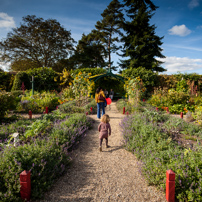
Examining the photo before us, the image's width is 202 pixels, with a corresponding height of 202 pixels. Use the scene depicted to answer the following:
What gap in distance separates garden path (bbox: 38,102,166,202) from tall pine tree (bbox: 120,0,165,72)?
17.1 metres

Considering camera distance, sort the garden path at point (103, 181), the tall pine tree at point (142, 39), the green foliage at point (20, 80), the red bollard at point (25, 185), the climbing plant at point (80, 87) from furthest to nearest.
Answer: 1. the tall pine tree at point (142, 39)
2. the green foliage at point (20, 80)
3. the climbing plant at point (80, 87)
4. the garden path at point (103, 181)
5. the red bollard at point (25, 185)

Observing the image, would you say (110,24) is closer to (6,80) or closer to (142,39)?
(142,39)

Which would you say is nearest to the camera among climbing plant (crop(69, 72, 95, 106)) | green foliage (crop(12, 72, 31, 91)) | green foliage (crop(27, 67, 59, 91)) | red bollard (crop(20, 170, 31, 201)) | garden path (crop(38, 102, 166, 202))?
red bollard (crop(20, 170, 31, 201))

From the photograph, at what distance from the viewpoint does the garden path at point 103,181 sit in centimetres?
259

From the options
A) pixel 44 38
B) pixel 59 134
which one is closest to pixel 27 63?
pixel 44 38

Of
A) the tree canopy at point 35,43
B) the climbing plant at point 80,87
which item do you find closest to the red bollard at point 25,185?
the climbing plant at point 80,87

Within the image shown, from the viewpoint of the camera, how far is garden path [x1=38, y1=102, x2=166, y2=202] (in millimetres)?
2586

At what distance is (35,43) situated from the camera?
22391mm

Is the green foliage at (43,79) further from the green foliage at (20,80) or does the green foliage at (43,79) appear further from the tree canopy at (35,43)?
the tree canopy at (35,43)

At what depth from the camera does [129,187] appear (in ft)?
9.37

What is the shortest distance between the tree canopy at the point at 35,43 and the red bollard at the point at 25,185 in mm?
22676

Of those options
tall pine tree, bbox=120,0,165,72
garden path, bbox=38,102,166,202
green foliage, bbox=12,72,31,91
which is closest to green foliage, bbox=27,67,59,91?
green foliage, bbox=12,72,31,91

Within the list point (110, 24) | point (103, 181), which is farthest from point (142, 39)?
point (103, 181)

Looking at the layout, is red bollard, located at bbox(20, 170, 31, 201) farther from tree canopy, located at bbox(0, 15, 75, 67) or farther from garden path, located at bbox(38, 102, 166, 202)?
tree canopy, located at bbox(0, 15, 75, 67)
